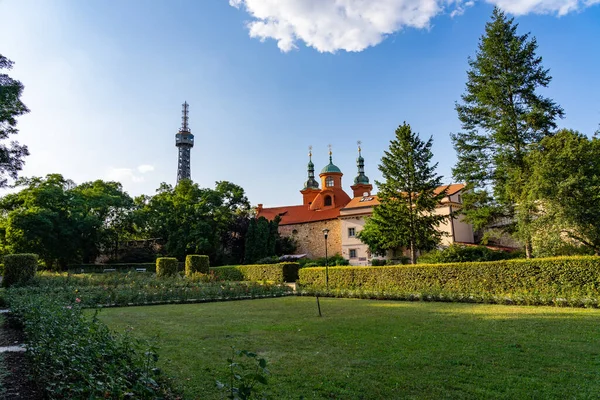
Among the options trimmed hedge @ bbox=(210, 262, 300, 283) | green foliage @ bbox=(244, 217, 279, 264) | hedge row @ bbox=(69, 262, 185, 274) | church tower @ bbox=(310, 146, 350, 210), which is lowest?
trimmed hedge @ bbox=(210, 262, 300, 283)

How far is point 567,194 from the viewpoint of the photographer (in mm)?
17484

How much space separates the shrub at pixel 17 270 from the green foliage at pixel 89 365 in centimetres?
1621

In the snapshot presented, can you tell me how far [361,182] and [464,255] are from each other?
24.0m

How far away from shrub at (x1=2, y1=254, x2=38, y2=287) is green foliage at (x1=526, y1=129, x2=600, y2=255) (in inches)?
966

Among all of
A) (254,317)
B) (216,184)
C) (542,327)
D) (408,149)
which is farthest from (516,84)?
(216,184)

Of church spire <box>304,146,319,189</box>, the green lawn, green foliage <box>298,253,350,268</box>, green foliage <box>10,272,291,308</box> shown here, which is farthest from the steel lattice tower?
the green lawn

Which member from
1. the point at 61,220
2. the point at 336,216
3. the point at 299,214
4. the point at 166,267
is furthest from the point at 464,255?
the point at 61,220

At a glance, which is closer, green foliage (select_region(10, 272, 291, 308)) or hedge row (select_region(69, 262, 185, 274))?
green foliage (select_region(10, 272, 291, 308))

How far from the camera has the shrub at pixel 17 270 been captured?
17.4 meters

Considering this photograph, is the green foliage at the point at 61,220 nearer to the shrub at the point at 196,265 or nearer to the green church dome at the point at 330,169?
the shrub at the point at 196,265

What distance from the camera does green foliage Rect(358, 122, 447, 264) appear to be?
83.9ft

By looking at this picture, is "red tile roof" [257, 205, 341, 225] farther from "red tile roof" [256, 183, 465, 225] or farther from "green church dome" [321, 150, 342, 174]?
"green church dome" [321, 150, 342, 174]

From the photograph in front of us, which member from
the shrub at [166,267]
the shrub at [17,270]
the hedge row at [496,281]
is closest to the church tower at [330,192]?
the shrub at [166,267]

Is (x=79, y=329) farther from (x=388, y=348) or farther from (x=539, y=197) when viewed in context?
(x=539, y=197)
